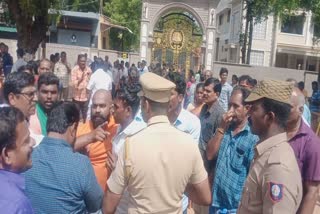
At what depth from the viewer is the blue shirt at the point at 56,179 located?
277 cm

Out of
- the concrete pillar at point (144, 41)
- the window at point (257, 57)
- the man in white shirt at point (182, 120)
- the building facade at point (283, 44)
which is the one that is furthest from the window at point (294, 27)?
the man in white shirt at point (182, 120)

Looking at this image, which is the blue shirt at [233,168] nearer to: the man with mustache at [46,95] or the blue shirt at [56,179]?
the blue shirt at [56,179]

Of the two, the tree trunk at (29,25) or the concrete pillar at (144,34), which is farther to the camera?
the concrete pillar at (144,34)

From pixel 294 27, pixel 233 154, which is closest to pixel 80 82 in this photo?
pixel 233 154

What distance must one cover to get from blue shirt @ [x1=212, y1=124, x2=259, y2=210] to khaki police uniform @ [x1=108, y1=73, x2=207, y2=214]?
0.98 m

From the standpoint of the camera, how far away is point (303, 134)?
342cm

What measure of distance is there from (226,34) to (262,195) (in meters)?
41.1

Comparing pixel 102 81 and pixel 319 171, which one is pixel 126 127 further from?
pixel 102 81

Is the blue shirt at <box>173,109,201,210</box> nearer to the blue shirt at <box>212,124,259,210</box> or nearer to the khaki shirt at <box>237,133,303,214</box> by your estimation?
the blue shirt at <box>212,124,259,210</box>

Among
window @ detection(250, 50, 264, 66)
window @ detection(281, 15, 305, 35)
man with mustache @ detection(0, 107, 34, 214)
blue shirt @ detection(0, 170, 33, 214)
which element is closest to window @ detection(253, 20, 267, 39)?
window @ detection(250, 50, 264, 66)

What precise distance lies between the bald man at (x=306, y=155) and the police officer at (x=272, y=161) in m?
0.41

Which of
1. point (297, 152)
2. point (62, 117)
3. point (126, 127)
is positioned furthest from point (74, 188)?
point (297, 152)

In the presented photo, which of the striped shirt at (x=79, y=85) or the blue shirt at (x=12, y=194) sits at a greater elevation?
the blue shirt at (x=12, y=194)

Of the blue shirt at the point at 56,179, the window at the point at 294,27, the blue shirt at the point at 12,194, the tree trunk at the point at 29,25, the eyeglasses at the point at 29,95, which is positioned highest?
the window at the point at 294,27
